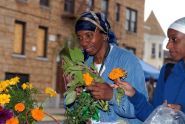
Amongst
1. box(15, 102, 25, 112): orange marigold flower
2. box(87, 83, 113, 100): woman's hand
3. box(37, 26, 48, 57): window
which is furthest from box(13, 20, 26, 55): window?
box(87, 83, 113, 100): woman's hand

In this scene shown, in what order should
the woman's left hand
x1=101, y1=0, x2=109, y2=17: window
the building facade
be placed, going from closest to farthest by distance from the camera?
the woman's left hand < x1=101, y1=0, x2=109, y2=17: window < the building facade

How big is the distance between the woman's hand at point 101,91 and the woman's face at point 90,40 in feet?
1.80

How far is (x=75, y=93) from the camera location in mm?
3316

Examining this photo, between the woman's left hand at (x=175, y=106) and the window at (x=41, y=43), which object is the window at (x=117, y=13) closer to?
the window at (x=41, y=43)

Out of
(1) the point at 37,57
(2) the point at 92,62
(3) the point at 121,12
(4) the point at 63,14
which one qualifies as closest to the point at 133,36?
(3) the point at 121,12

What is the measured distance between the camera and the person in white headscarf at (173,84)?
3.31 meters

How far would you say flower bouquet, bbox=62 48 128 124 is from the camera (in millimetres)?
3301

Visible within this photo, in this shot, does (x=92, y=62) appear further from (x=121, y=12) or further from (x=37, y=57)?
(x=121, y=12)

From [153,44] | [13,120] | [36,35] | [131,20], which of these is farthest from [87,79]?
[153,44]

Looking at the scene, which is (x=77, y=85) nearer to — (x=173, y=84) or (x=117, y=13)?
(x=173, y=84)

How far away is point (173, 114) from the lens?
2900 mm

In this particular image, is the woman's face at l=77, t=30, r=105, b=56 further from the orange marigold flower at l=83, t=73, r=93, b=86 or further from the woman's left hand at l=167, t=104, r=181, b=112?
the woman's left hand at l=167, t=104, r=181, b=112

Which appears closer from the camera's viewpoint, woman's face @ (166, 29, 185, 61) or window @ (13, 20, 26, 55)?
woman's face @ (166, 29, 185, 61)

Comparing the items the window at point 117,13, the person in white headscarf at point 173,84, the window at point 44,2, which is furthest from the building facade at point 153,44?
the person in white headscarf at point 173,84
